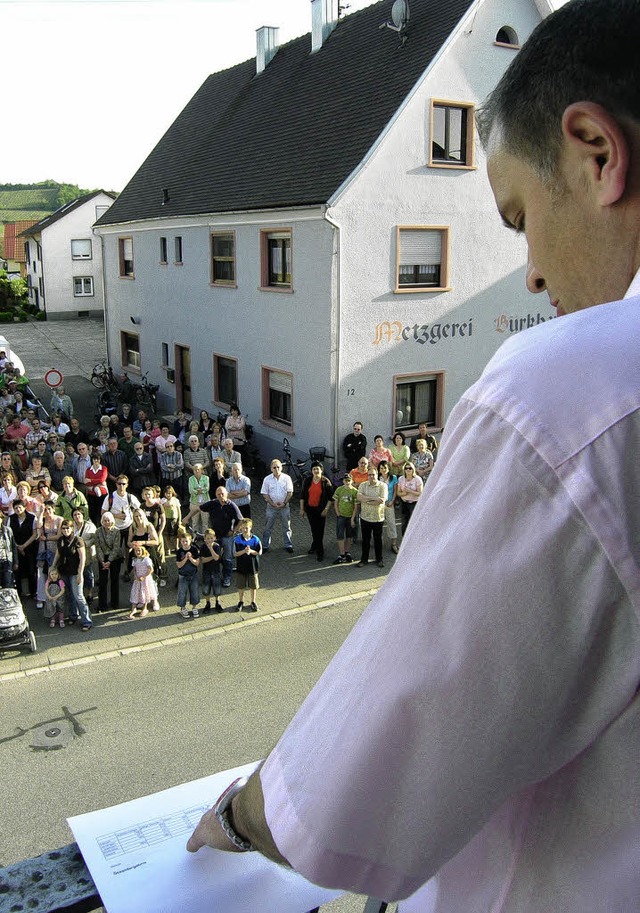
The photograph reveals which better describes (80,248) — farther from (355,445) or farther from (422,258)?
(355,445)

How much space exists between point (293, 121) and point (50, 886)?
2243 cm

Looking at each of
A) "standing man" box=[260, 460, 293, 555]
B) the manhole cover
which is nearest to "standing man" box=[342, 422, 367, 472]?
"standing man" box=[260, 460, 293, 555]

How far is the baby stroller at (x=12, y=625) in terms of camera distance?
37.7 ft

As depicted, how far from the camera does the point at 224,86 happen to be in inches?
1105

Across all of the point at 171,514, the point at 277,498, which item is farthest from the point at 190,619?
the point at 277,498

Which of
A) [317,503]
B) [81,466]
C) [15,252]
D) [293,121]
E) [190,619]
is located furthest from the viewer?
[15,252]

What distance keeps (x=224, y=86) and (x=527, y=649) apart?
30246 millimetres

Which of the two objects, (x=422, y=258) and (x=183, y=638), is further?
(x=422, y=258)

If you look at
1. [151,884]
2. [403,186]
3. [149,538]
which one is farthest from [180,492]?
[151,884]

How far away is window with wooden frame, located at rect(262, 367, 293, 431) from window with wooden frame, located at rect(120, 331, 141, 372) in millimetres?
9545

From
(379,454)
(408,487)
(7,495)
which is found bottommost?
(408,487)

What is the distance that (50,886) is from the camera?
4.39ft

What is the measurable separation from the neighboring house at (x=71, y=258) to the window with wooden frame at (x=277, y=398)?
36819mm

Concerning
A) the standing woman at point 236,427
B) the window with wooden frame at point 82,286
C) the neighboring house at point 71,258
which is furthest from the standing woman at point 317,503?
the window with wooden frame at point 82,286
